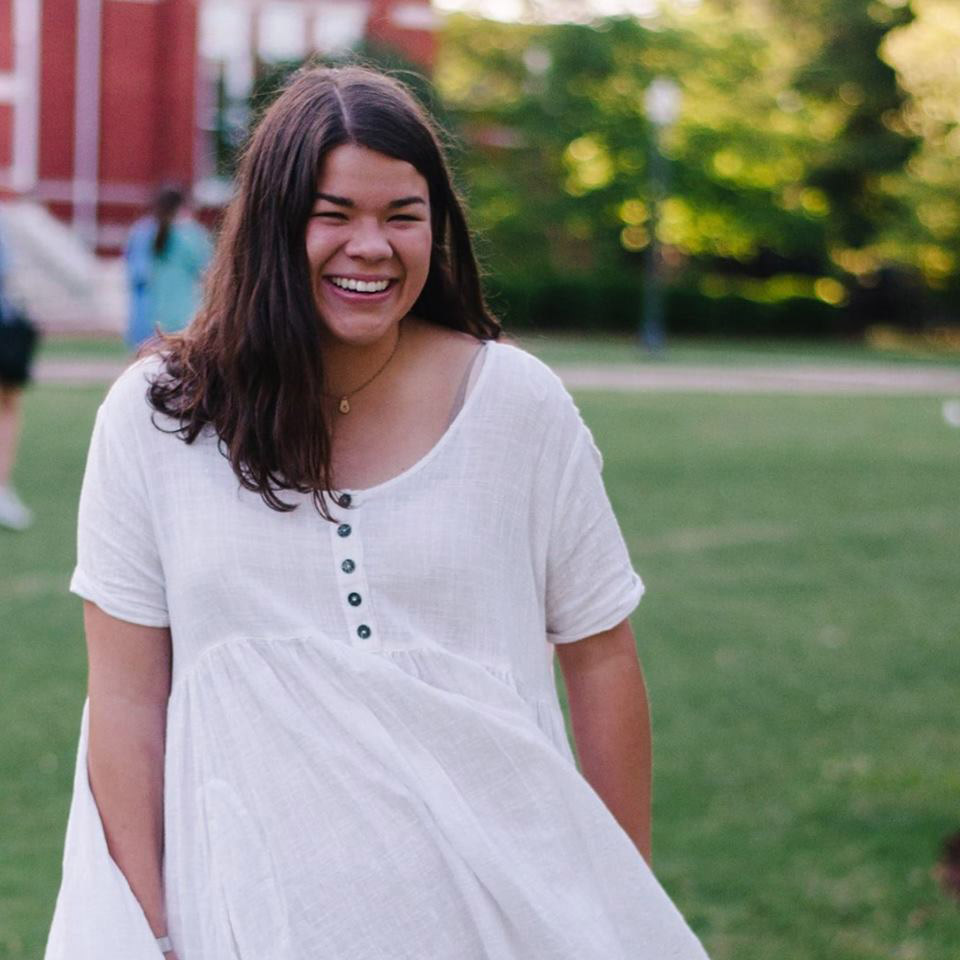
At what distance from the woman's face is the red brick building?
33.8m

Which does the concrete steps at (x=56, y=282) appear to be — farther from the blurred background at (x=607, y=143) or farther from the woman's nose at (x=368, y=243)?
the woman's nose at (x=368, y=243)

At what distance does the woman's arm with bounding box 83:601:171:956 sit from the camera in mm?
2189

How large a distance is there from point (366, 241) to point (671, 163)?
4402 cm

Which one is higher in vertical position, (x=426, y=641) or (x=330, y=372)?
(x=330, y=372)

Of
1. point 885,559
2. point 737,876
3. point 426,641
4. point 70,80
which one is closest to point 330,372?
point 426,641

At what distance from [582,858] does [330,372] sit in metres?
0.65

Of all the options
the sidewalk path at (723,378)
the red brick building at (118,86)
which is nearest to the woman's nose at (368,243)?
the sidewalk path at (723,378)

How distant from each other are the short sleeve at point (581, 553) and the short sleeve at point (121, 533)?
49 centimetres

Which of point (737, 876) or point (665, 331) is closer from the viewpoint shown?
point (737, 876)

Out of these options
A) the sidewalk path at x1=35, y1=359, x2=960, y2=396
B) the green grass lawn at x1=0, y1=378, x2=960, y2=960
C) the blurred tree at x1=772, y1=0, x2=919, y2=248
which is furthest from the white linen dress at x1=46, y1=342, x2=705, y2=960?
the blurred tree at x1=772, y1=0, x2=919, y2=248

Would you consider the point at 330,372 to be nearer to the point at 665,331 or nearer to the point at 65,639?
the point at 65,639

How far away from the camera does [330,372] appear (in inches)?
89.2

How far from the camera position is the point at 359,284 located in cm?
221

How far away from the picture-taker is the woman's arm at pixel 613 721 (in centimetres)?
238
